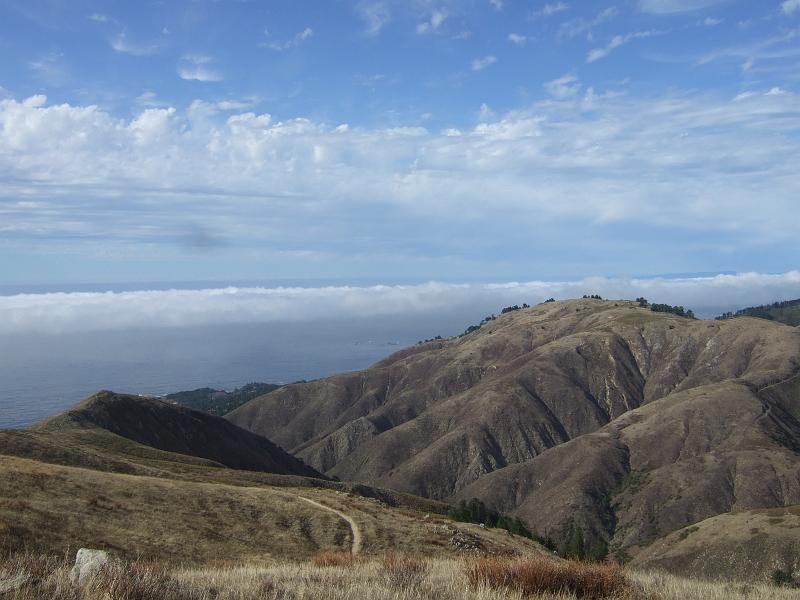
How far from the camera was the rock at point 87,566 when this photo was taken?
1023 cm

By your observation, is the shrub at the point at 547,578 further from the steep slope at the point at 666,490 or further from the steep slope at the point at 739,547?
the steep slope at the point at 666,490

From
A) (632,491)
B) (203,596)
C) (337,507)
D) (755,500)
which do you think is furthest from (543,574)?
(632,491)

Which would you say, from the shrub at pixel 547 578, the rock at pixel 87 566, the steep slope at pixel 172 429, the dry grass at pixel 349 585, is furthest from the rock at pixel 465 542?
the steep slope at pixel 172 429

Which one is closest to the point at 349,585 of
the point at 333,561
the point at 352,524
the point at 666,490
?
the point at 333,561

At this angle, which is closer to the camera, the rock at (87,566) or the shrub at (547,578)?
the rock at (87,566)

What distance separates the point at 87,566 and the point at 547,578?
8.37m

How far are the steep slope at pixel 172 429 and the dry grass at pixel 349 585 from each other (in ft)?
339

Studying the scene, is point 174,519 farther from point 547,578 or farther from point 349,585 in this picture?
point 547,578

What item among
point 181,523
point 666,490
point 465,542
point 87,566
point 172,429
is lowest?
point 666,490

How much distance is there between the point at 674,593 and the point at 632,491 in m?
189

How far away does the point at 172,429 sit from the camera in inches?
5413

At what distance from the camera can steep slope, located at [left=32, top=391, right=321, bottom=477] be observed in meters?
118

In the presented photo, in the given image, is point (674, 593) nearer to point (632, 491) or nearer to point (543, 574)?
point (543, 574)

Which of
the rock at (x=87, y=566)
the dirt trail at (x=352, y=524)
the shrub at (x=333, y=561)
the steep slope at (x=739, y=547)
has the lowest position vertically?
the steep slope at (x=739, y=547)
